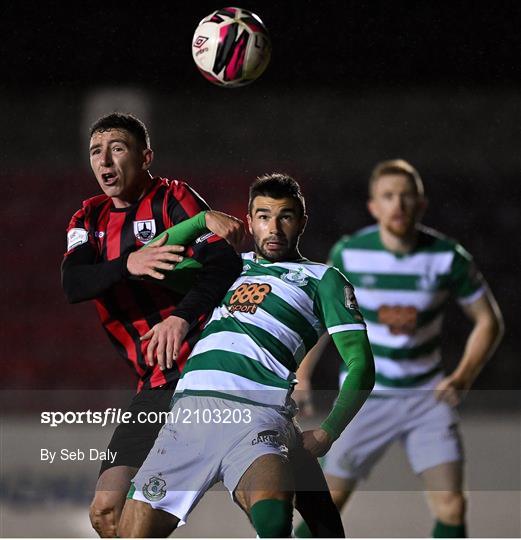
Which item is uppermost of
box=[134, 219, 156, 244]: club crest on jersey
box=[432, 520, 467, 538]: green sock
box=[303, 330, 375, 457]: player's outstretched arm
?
box=[134, 219, 156, 244]: club crest on jersey

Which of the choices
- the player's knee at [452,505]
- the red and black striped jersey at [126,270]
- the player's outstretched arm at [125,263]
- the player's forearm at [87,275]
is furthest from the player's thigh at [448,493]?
the player's forearm at [87,275]

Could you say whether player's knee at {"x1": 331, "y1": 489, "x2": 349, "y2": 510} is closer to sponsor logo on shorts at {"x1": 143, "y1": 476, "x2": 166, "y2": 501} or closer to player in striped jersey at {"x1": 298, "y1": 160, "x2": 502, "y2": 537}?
player in striped jersey at {"x1": 298, "y1": 160, "x2": 502, "y2": 537}

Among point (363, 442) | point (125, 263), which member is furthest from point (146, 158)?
point (363, 442)

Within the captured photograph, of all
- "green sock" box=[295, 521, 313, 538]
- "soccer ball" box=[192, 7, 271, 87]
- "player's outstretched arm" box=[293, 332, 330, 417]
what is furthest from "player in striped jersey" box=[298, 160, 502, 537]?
"soccer ball" box=[192, 7, 271, 87]

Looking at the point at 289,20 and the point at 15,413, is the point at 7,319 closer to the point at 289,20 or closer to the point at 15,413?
the point at 15,413

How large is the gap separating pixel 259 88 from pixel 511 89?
182 centimetres

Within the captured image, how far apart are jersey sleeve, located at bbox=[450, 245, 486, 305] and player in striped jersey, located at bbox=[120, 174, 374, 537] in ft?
3.66

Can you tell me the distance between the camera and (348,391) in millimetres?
2742

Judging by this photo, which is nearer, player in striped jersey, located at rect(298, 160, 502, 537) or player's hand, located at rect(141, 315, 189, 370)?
player's hand, located at rect(141, 315, 189, 370)

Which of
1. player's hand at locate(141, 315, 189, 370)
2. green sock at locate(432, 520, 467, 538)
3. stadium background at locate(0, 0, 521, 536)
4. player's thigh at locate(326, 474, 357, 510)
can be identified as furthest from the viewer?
stadium background at locate(0, 0, 521, 536)

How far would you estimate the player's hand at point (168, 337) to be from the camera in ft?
9.41

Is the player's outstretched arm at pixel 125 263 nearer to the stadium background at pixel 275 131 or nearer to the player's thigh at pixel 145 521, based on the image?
the player's thigh at pixel 145 521

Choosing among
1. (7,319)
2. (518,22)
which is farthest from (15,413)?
(518,22)

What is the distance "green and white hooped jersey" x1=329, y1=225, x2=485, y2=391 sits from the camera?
404 centimetres
